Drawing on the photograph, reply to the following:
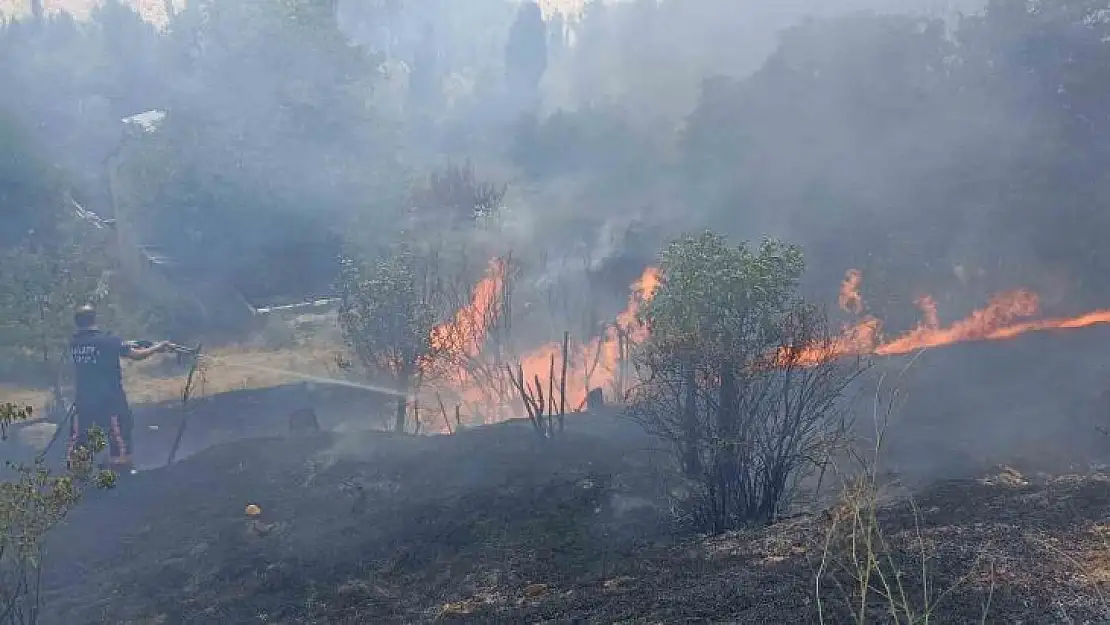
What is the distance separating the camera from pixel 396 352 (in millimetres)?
16375

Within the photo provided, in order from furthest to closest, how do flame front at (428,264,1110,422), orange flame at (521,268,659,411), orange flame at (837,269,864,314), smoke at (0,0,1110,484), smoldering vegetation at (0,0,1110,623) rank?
1. smoke at (0,0,1110,484)
2. orange flame at (837,269,864,314)
3. orange flame at (521,268,659,411)
4. flame front at (428,264,1110,422)
5. smoldering vegetation at (0,0,1110,623)

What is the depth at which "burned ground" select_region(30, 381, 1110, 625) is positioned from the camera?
766cm

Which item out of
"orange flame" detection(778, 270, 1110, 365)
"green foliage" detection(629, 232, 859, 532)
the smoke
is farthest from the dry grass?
"orange flame" detection(778, 270, 1110, 365)

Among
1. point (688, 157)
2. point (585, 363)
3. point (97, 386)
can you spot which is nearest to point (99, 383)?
point (97, 386)

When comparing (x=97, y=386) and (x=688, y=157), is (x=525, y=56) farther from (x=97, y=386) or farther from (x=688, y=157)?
(x=97, y=386)

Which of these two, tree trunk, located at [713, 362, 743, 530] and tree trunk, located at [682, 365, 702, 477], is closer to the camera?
tree trunk, located at [713, 362, 743, 530]

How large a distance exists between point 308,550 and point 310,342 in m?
15.9

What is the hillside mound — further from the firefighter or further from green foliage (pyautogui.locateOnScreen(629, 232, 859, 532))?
the firefighter

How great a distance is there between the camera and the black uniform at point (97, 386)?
521 inches

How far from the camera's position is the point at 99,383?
1328cm

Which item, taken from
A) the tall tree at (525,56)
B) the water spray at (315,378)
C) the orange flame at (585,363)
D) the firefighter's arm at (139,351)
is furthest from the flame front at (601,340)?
the tall tree at (525,56)

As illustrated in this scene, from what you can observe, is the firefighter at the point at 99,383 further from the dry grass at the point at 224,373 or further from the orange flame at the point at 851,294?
the orange flame at the point at 851,294

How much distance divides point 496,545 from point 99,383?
676 cm

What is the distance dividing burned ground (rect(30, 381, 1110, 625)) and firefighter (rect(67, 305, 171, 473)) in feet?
3.29
